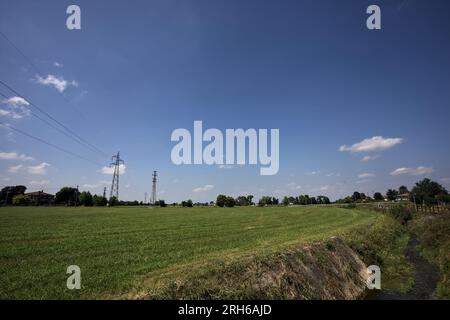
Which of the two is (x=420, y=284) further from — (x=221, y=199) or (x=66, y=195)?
(x=66, y=195)

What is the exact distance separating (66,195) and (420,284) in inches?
6955

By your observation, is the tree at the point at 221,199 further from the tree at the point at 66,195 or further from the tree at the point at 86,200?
the tree at the point at 66,195

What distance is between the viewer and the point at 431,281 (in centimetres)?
1880

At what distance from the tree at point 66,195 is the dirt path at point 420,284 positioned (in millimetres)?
165964

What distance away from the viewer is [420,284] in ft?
59.9

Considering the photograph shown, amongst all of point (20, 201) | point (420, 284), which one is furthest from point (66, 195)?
point (420, 284)

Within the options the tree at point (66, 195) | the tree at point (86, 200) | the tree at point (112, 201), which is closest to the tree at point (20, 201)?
the tree at point (66, 195)

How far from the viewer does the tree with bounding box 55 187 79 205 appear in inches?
6255

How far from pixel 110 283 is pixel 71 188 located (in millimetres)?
174093

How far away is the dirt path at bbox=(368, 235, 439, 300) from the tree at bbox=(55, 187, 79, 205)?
165964 millimetres

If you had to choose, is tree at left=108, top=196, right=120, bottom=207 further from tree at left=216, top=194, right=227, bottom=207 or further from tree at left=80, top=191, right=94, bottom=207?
tree at left=216, top=194, right=227, bottom=207

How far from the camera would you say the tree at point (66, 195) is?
158875 millimetres

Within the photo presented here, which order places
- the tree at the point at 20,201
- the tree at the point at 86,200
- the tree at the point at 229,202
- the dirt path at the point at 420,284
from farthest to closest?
the tree at the point at 229,202 → the tree at the point at 20,201 → the tree at the point at 86,200 → the dirt path at the point at 420,284
